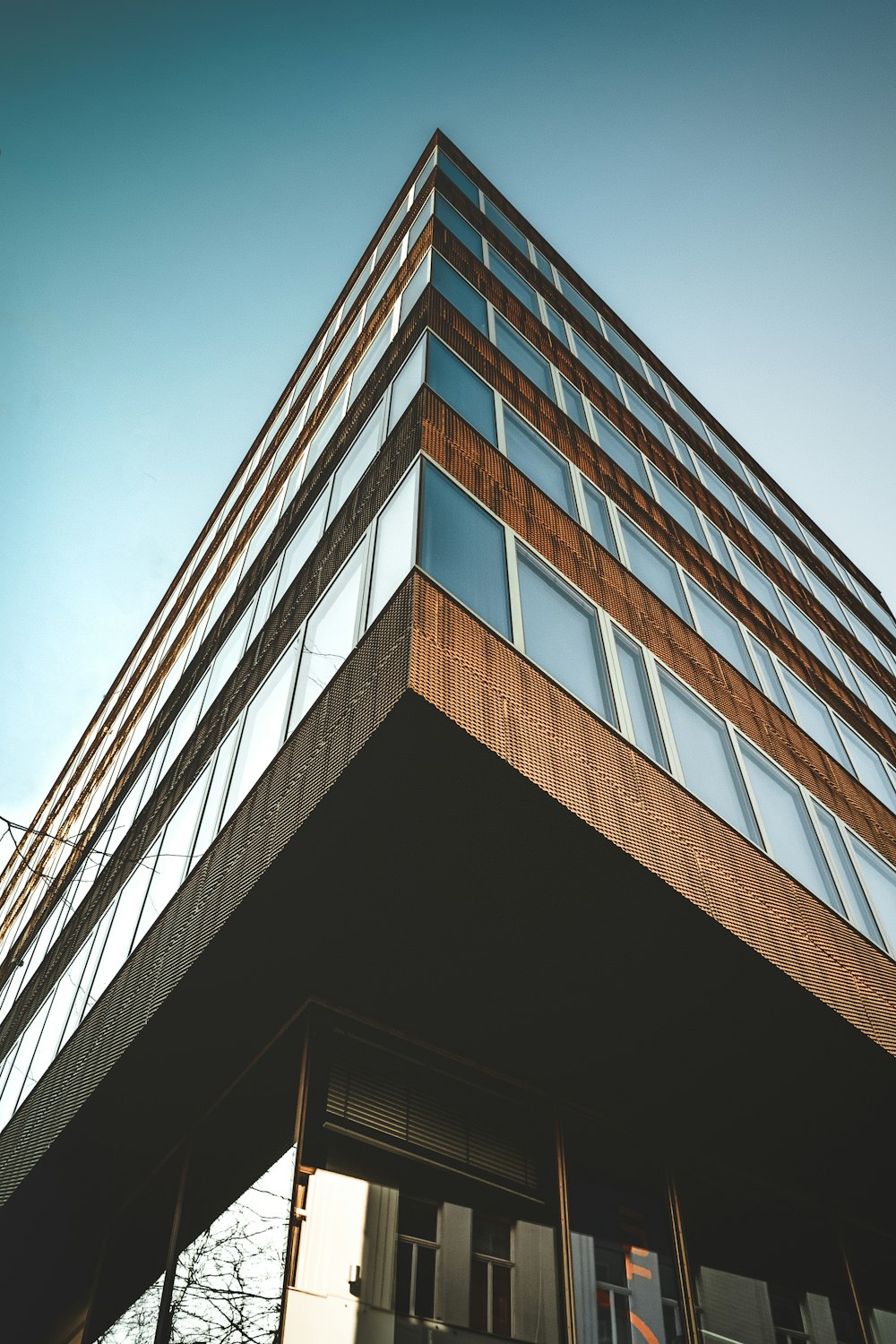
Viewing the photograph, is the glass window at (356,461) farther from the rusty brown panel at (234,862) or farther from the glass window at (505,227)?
the glass window at (505,227)

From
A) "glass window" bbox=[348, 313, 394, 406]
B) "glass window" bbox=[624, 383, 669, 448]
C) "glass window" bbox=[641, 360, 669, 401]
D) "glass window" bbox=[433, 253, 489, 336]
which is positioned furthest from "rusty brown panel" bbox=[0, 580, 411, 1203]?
"glass window" bbox=[641, 360, 669, 401]

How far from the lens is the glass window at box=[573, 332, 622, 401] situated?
1702cm

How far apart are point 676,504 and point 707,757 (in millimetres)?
7475

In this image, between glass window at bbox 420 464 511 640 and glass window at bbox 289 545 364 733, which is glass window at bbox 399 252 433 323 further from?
glass window at bbox 289 545 364 733

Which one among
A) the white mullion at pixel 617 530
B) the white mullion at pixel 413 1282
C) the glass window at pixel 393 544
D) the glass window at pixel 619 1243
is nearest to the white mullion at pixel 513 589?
the glass window at pixel 393 544

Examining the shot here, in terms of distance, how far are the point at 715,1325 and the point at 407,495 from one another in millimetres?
7947

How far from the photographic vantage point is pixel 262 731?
336 inches

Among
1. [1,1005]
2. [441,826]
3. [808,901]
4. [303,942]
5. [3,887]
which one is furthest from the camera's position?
[3,887]

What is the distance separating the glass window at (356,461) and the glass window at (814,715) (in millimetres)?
Result: 7357

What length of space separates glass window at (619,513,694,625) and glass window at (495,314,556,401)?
2740 millimetres

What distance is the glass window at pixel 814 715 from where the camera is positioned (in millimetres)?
13145

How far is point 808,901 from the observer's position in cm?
901

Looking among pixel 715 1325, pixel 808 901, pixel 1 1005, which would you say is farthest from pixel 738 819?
pixel 1 1005

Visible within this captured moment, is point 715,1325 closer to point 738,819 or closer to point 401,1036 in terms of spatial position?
point 401,1036
